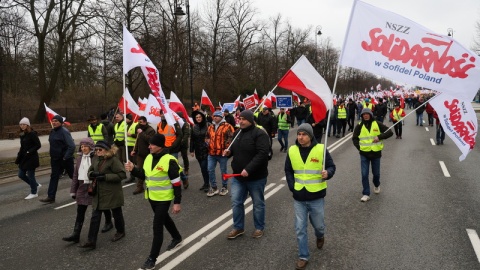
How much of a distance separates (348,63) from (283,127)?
860 cm

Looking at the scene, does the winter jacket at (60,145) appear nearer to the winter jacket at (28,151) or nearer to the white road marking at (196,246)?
the winter jacket at (28,151)

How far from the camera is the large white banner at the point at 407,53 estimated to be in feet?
15.5

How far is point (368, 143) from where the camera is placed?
7086 mm

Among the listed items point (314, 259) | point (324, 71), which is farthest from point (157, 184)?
point (324, 71)

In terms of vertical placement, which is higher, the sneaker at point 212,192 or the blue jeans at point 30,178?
the blue jeans at point 30,178

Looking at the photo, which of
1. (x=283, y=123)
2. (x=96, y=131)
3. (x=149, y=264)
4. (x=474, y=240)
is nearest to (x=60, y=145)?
(x=96, y=131)

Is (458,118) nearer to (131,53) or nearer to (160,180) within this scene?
(160,180)

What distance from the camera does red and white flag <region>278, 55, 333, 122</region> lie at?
532cm

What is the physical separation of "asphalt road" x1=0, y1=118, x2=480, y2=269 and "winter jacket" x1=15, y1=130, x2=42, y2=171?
79cm

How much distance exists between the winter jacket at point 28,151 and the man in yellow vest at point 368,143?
658cm

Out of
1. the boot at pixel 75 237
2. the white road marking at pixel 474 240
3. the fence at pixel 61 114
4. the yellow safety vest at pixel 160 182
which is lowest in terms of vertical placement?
the white road marking at pixel 474 240

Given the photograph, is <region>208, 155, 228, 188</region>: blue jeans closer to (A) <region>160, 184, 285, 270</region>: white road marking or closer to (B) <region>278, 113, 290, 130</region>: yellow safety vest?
(A) <region>160, 184, 285, 270</region>: white road marking

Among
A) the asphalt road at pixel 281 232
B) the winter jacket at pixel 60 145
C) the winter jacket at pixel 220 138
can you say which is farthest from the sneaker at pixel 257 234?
the winter jacket at pixel 60 145

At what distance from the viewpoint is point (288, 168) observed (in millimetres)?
4684
